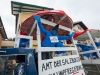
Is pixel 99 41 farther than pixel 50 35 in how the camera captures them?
Yes

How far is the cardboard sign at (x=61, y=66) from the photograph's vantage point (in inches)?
97.2

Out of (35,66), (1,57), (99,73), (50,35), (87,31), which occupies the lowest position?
(99,73)

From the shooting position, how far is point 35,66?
237 cm

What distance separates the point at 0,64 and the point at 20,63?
43cm

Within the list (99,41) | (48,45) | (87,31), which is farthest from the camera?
(99,41)

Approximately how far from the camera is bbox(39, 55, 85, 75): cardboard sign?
2469mm

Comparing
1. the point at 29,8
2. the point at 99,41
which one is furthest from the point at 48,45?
the point at 29,8

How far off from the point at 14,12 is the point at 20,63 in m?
7.02

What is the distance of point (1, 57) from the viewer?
2133 mm

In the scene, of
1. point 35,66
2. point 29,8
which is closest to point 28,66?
point 35,66

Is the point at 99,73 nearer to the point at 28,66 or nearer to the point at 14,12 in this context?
the point at 28,66

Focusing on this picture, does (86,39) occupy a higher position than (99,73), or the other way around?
(86,39)

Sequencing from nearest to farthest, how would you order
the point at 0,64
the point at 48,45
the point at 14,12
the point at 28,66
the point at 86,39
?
the point at 0,64, the point at 28,66, the point at 48,45, the point at 86,39, the point at 14,12

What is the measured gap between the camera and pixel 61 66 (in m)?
2.79
